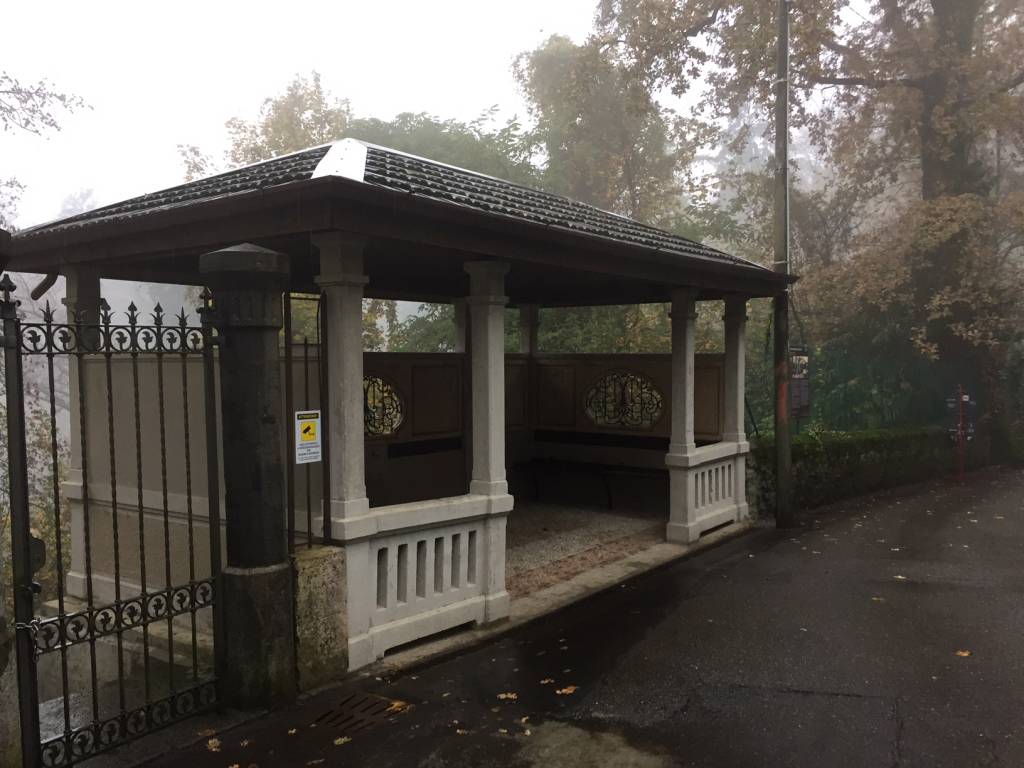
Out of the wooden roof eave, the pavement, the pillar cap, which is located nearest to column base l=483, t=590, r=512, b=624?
the pavement

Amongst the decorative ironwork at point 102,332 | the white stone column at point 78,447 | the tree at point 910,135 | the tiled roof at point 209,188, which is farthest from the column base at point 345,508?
the tree at point 910,135

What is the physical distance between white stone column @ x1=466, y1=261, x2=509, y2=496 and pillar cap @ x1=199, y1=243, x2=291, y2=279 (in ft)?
6.05

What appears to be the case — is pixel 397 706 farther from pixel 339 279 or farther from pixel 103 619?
pixel 339 279

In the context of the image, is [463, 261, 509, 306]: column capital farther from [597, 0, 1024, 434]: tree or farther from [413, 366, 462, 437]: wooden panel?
[597, 0, 1024, 434]: tree

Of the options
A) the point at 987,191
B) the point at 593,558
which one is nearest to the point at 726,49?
the point at 987,191

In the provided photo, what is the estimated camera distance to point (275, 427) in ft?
15.0

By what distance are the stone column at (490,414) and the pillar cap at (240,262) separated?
1.84 m

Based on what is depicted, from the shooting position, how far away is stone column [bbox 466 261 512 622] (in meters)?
5.90

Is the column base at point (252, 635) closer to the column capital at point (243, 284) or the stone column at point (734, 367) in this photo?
the column capital at point (243, 284)

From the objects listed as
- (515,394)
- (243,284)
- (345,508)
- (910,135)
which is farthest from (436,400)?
(910,135)

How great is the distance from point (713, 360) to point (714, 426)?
2.75 feet

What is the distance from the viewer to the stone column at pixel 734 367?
971 cm

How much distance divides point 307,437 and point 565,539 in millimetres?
4507

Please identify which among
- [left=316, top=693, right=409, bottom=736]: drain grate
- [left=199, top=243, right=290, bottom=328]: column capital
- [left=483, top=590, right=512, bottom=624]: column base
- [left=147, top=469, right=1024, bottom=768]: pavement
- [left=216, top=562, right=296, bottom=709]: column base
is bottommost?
[left=147, top=469, right=1024, bottom=768]: pavement
